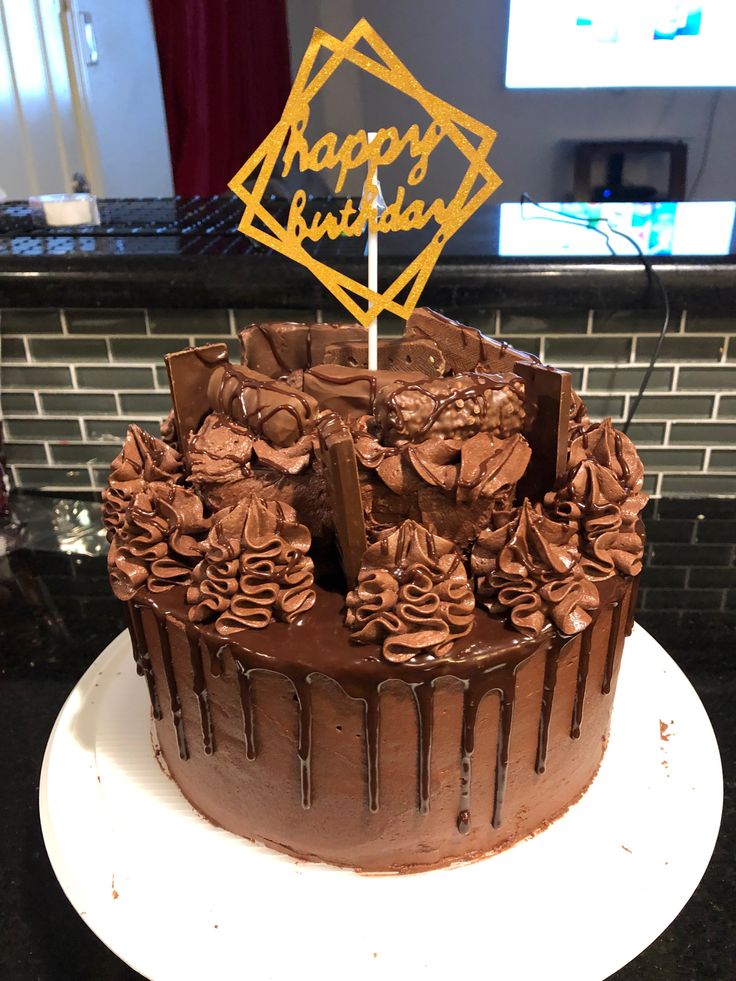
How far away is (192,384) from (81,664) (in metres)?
0.78

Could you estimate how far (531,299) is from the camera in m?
1.96

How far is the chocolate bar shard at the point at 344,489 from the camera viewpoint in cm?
96

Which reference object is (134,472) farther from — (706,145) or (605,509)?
(706,145)

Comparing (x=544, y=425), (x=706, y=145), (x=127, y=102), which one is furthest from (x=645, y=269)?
(x=127, y=102)

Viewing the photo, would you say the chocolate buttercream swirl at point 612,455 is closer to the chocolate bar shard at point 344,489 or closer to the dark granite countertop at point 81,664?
the chocolate bar shard at point 344,489

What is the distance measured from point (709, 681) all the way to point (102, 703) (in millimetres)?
1165

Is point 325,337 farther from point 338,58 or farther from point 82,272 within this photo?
point 82,272

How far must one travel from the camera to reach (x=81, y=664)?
172 cm

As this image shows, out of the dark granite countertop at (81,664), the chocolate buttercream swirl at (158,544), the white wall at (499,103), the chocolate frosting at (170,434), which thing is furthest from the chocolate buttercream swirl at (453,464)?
the white wall at (499,103)

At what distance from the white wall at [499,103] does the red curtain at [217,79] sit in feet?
0.85

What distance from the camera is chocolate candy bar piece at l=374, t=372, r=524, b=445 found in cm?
108

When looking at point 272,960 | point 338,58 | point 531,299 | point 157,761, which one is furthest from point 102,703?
point 531,299

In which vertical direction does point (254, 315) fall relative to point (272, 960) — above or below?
above

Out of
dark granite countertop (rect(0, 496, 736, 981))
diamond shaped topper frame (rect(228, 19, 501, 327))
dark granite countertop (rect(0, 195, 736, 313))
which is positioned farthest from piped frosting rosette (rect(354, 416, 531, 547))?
dark granite countertop (rect(0, 195, 736, 313))
